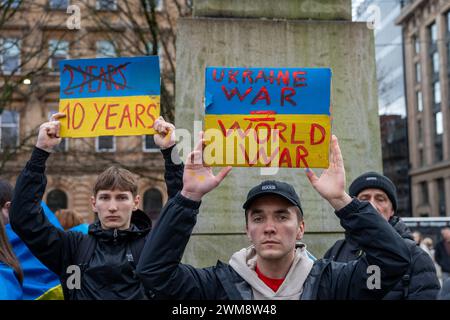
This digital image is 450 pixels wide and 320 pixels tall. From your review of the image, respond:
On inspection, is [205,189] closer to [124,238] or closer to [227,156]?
[227,156]

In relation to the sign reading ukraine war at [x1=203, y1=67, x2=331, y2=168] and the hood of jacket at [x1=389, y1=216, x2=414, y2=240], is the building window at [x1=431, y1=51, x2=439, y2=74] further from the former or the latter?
the sign reading ukraine war at [x1=203, y1=67, x2=331, y2=168]

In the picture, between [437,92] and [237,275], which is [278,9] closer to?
[237,275]

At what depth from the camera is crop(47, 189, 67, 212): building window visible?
31.9 metres

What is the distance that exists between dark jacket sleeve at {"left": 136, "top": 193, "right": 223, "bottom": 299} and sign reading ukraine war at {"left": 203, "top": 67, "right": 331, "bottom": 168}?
367mm

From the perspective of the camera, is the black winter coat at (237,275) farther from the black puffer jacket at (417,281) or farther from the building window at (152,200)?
the building window at (152,200)

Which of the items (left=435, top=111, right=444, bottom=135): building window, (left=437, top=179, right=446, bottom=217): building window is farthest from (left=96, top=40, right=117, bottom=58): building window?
(left=437, top=179, right=446, bottom=217): building window

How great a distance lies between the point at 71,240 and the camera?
3.37 meters

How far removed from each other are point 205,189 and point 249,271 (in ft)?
1.21

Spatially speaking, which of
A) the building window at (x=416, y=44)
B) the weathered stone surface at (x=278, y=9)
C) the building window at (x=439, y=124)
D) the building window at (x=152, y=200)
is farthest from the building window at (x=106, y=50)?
the building window at (x=416, y=44)

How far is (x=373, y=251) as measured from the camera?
2432 millimetres

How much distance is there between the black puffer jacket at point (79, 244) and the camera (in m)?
3.10
